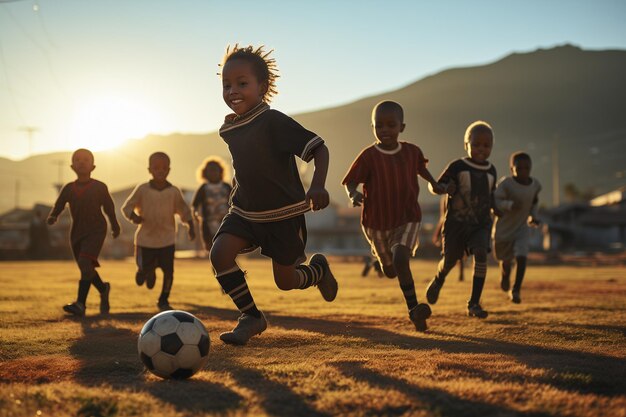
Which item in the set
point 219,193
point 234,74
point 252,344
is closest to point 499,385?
point 252,344

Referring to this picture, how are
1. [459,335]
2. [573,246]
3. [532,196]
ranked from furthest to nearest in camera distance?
[573,246] < [532,196] < [459,335]

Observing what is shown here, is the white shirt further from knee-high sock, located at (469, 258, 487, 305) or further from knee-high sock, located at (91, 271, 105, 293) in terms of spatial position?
knee-high sock, located at (469, 258, 487, 305)

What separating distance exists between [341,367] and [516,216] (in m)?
5.57

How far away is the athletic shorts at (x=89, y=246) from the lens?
28.3ft

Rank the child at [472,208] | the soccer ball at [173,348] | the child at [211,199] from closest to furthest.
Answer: the soccer ball at [173,348] → the child at [472,208] → the child at [211,199]

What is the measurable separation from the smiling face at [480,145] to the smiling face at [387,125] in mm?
1337

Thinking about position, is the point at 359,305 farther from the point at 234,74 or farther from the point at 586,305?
the point at 234,74

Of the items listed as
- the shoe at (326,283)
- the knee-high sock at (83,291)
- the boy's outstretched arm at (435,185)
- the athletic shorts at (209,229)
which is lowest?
the knee-high sock at (83,291)

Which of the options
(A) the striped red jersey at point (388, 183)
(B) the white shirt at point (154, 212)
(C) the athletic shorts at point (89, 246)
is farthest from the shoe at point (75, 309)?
(A) the striped red jersey at point (388, 183)

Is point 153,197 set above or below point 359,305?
above

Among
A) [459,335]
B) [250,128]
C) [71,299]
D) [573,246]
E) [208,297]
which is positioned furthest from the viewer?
[573,246]

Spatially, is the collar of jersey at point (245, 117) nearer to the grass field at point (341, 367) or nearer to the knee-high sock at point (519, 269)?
the grass field at point (341, 367)

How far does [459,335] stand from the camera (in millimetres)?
6379

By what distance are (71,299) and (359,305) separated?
14.6 feet
